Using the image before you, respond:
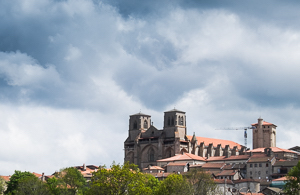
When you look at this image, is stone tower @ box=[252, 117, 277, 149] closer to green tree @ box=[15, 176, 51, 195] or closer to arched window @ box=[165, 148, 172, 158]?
arched window @ box=[165, 148, 172, 158]

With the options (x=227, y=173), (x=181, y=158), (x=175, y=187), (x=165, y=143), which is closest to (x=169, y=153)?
(x=165, y=143)

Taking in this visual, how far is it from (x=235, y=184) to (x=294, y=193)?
2746 centimetres

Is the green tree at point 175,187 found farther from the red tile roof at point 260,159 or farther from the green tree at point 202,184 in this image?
the red tile roof at point 260,159

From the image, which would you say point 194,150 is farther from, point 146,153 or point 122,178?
point 122,178

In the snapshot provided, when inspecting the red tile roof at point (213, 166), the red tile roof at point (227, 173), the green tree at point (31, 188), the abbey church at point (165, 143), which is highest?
the abbey church at point (165, 143)

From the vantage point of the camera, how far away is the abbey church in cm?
16088

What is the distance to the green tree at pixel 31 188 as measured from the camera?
103 metres

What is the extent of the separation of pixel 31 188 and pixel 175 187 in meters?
28.7

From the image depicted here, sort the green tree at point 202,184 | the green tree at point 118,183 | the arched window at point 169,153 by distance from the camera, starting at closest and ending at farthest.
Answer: the green tree at point 118,183 < the green tree at point 202,184 < the arched window at point 169,153

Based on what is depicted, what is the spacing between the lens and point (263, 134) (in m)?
179

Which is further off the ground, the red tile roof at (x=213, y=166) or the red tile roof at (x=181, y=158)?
the red tile roof at (x=181, y=158)

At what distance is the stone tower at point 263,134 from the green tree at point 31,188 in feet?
291

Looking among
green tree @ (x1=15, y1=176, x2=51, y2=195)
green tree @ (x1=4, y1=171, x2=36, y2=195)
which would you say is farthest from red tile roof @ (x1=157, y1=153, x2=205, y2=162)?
green tree @ (x1=15, y1=176, x2=51, y2=195)

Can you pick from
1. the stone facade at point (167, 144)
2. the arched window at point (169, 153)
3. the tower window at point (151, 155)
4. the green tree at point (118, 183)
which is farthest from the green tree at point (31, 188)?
the tower window at point (151, 155)
